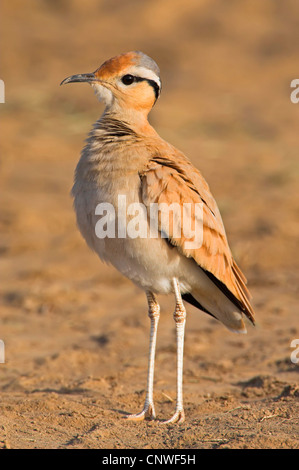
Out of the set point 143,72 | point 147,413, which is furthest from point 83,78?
point 147,413

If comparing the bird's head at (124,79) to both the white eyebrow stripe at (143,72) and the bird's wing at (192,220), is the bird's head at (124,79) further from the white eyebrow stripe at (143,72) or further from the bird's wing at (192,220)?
the bird's wing at (192,220)

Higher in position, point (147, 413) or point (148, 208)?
point (148, 208)

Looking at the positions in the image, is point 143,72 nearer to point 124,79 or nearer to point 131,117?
point 124,79

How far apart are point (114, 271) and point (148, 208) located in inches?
163

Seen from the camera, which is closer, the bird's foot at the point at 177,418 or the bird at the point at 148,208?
the bird at the point at 148,208

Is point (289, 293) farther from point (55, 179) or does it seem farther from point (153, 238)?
point (55, 179)

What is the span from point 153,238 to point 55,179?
259 inches

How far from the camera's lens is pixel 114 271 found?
339 inches

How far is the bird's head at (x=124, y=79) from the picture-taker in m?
4.98

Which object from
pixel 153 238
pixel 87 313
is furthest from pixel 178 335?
pixel 87 313

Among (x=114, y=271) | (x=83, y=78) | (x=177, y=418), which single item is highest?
(x=83, y=78)

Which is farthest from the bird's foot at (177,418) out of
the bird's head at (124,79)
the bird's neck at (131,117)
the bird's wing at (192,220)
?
the bird's head at (124,79)

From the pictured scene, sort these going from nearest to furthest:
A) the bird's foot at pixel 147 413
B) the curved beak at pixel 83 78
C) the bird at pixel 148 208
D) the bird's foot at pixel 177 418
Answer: the bird at pixel 148 208 < the bird's foot at pixel 177 418 < the bird's foot at pixel 147 413 < the curved beak at pixel 83 78

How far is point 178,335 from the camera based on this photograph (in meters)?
4.89
